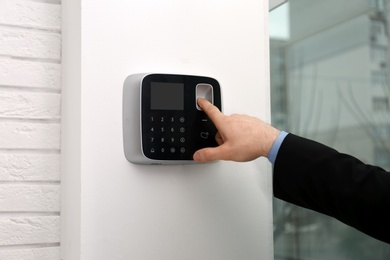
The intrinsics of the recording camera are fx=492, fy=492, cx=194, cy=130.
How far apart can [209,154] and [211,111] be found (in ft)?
0.30

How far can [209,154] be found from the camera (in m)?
0.97

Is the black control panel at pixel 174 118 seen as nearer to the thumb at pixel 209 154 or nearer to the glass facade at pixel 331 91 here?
the thumb at pixel 209 154

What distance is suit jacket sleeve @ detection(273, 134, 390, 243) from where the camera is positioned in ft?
2.88

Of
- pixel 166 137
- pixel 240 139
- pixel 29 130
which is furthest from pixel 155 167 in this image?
pixel 29 130

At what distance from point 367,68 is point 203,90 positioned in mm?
392

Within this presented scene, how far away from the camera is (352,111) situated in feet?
3.75

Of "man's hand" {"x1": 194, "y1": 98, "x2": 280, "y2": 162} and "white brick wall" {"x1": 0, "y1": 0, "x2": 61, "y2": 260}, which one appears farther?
"white brick wall" {"x1": 0, "y1": 0, "x2": 61, "y2": 260}

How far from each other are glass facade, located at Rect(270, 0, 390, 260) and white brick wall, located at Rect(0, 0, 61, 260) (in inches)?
21.1

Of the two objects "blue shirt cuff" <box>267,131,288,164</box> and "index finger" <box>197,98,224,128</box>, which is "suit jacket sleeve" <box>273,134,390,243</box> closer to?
"blue shirt cuff" <box>267,131,288,164</box>

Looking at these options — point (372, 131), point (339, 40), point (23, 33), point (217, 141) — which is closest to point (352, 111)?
point (372, 131)

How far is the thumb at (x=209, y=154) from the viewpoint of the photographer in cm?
97

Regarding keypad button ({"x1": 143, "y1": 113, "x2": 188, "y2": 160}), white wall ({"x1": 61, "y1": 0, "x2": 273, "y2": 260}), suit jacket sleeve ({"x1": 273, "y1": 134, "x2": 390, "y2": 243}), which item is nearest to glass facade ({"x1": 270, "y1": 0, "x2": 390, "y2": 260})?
white wall ({"x1": 61, "y1": 0, "x2": 273, "y2": 260})

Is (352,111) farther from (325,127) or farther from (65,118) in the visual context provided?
(65,118)

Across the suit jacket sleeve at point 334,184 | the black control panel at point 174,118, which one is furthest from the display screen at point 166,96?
the suit jacket sleeve at point 334,184
